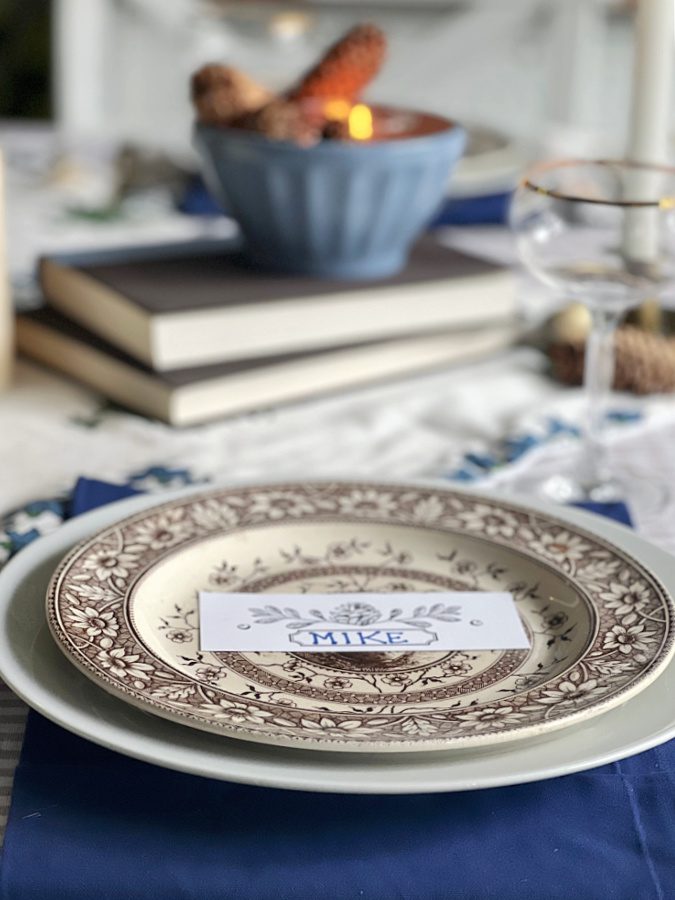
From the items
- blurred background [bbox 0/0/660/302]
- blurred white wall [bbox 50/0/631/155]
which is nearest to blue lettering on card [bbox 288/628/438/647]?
blurred background [bbox 0/0/660/302]

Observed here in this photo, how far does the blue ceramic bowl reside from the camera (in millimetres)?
858

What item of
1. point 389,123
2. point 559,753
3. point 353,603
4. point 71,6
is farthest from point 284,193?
point 71,6

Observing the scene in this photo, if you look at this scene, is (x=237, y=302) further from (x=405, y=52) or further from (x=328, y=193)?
(x=405, y=52)

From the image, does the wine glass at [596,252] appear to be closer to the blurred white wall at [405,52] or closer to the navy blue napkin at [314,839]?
the navy blue napkin at [314,839]

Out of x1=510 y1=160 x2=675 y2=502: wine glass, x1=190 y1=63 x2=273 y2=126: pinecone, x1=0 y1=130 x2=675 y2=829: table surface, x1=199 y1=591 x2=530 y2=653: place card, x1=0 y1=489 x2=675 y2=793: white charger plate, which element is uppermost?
x1=190 y1=63 x2=273 y2=126: pinecone

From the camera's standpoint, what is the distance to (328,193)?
87 cm

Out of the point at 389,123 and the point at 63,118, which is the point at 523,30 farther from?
the point at 389,123

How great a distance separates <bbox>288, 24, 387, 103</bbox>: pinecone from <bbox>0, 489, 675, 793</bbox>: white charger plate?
1.82ft

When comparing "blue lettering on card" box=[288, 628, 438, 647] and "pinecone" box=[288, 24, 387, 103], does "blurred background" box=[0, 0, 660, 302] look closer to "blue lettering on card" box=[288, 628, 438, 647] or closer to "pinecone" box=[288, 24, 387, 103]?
"pinecone" box=[288, 24, 387, 103]

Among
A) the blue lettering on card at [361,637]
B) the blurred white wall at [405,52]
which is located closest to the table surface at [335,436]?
the blue lettering on card at [361,637]

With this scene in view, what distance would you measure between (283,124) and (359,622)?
0.47 m

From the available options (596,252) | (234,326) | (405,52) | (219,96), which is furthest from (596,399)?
(405,52)

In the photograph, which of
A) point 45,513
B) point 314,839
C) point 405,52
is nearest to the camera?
point 314,839

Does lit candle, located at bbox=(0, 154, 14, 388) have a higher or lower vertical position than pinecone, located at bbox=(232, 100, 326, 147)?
lower
